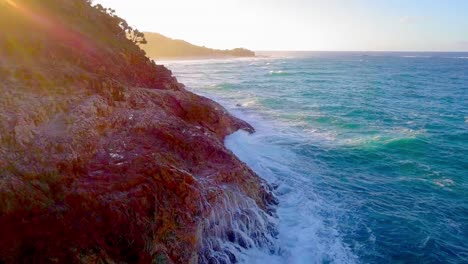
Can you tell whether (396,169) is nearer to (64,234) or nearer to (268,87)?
(64,234)

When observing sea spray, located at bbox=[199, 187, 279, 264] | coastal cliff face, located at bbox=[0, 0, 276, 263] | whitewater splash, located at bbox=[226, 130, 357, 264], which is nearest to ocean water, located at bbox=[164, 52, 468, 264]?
whitewater splash, located at bbox=[226, 130, 357, 264]

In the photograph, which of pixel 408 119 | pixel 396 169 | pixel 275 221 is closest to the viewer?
pixel 275 221

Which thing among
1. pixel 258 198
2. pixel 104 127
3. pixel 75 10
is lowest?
pixel 258 198

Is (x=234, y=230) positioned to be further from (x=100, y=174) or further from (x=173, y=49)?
(x=173, y=49)

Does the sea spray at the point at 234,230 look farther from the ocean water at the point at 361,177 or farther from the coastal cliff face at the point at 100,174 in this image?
the ocean water at the point at 361,177

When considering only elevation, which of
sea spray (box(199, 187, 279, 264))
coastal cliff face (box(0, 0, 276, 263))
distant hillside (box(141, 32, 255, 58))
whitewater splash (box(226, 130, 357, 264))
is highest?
distant hillside (box(141, 32, 255, 58))

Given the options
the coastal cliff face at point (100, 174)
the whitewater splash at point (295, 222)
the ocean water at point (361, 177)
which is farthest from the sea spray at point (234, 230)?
the ocean water at point (361, 177)

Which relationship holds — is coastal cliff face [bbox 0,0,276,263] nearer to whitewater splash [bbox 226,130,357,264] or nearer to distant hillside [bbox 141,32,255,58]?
whitewater splash [bbox 226,130,357,264]

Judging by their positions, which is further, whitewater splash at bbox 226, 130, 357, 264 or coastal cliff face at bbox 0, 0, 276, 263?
whitewater splash at bbox 226, 130, 357, 264

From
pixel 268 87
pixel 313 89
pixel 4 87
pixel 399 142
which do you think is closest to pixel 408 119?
pixel 399 142
